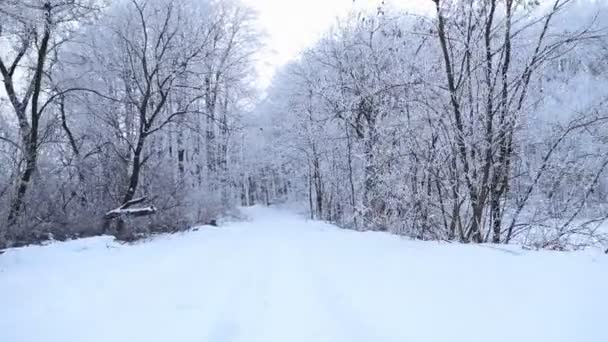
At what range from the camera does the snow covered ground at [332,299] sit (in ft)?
9.36

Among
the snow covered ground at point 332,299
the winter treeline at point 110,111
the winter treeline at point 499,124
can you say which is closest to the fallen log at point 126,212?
the winter treeline at point 110,111

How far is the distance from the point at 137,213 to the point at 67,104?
8.18 m

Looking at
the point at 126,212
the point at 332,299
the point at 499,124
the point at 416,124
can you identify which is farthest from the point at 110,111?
the point at 332,299

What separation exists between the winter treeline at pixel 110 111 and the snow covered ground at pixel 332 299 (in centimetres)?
562

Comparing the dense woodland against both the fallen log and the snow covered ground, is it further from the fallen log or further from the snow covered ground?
the snow covered ground

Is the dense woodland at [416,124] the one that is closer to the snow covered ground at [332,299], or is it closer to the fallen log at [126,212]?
the fallen log at [126,212]

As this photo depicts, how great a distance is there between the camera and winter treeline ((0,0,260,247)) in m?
10.3

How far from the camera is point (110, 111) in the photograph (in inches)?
686

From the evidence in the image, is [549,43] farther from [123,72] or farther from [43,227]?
[123,72]

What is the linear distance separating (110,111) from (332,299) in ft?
53.7

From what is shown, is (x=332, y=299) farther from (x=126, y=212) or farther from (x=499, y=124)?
(x=126, y=212)

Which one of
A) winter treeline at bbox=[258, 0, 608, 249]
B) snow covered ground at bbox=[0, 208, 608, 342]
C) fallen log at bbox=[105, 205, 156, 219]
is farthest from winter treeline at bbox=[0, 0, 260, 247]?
winter treeline at bbox=[258, 0, 608, 249]

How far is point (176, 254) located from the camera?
7703 mm

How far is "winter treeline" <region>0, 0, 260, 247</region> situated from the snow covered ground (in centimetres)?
562
